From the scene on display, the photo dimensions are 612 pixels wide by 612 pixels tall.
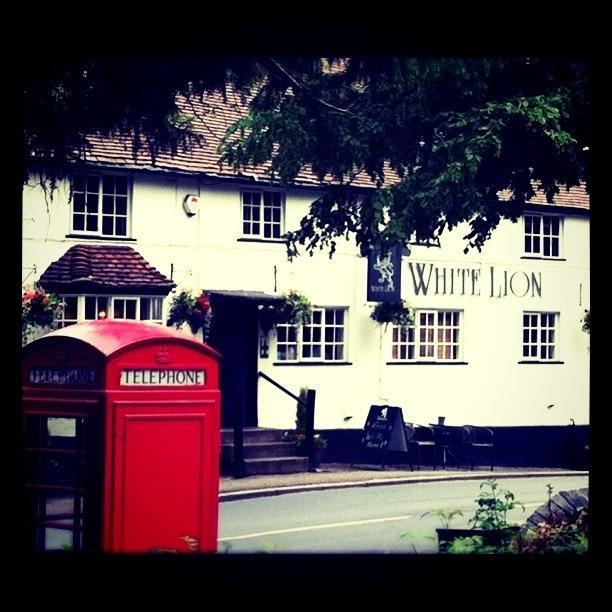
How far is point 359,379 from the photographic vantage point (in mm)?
23312

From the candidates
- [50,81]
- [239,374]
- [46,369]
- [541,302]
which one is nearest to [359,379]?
[239,374]

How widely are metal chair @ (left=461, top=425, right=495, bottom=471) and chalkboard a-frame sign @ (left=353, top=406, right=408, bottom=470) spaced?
6.05 feet

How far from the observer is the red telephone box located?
8.35 meters

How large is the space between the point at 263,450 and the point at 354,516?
3.73 metres

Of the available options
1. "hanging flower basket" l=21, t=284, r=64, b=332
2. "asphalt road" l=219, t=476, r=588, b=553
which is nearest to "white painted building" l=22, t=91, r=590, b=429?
"hanging flower basket" l=21, t=284, r=64, b=332

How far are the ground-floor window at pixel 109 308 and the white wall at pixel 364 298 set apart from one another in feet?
2.16

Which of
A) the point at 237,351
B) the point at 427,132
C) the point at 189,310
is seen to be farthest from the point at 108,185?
the point at 427,132

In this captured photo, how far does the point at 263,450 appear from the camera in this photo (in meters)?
19.9

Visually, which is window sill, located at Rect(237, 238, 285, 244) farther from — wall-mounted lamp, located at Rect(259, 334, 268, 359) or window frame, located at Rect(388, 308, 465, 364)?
window frame, located at Rect(388, 308, 465, 364)

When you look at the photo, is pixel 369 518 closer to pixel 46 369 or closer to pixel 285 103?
pixel 285 103

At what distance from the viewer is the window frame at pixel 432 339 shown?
2375 centimetres

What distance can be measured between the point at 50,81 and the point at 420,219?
6.27 m

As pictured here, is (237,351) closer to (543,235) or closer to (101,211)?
(101,211)

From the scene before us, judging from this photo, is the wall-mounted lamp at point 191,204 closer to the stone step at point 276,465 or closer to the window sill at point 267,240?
the window sill at point 267,240
